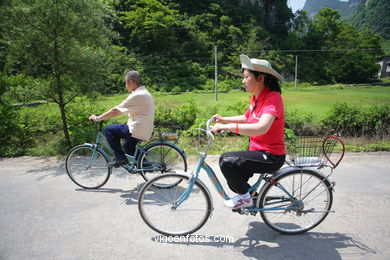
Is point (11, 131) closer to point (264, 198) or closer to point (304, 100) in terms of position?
point (264, 198)

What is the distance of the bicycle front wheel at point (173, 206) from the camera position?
2.78 meters

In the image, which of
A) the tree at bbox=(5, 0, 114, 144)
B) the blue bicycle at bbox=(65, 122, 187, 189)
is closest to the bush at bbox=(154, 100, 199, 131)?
the tree at bbox=(5, 0, 114, 144)

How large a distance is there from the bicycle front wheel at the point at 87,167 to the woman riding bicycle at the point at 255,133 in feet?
7.74

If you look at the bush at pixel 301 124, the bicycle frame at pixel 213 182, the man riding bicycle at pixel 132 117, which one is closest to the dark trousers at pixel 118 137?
the man riding bicycle at pixel 132 117

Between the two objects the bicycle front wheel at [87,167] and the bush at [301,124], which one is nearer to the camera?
the bicycle front wheel at [87,167]

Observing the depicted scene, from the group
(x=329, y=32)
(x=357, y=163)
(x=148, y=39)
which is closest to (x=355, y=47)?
(x=329, y=32)

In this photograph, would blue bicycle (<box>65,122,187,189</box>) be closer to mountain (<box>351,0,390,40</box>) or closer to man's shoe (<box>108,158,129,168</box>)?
man's shoe (<box>108,158,129,168</box>)

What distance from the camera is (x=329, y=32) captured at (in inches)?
3078

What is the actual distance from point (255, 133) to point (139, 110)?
1.95 m

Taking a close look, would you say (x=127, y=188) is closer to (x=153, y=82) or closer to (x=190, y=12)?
(x=153, y=82)

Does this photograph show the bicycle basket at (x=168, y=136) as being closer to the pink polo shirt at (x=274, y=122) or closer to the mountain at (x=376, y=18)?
the pink polo shirt at (x=274, y=122)

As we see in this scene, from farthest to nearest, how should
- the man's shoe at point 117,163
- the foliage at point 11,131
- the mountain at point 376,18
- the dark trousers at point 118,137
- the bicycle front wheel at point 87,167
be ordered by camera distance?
1. the mountain at point 376,18
2. the foliage at point 11,131
3. the bicycle front wheel at point 87,167
4. the man's shoe at point 117,163
5. the dark trousers at point 118,137

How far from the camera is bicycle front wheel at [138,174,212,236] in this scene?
2783 mm

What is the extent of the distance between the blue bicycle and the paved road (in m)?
0.21
